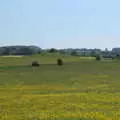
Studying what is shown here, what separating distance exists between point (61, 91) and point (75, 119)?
63.3 feet

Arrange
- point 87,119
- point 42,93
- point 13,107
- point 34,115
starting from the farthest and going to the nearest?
point 42,93 → point 13,107 → point 34,115 → point 87,119

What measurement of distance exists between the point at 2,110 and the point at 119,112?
23.3ft

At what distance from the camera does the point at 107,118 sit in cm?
2503

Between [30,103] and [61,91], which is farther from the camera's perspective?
[61,91]

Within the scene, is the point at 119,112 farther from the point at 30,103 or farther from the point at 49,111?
the point at 30,103

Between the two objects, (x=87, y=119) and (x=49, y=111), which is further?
(x=49, y=111)

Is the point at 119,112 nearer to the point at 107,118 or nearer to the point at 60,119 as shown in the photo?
the point at 107,118

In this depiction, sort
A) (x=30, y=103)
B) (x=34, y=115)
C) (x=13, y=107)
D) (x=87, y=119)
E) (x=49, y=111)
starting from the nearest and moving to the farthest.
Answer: (x=87, y=119), (x=34, y=115), (x=49, y=111), (x=13, y=107), (x=30, y=103)

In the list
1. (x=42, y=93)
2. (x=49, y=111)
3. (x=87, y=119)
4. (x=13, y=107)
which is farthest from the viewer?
(x=42, y=93)

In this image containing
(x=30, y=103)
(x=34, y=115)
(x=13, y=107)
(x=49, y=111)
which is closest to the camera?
(x=34, y=115)

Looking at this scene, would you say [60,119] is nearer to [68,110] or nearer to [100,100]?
[68,110]

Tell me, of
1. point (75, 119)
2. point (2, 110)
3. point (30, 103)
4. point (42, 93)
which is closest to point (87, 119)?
point (75, 119)

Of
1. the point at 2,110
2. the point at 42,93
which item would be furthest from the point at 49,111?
the point at 42,93

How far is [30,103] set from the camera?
33438 millimetres
